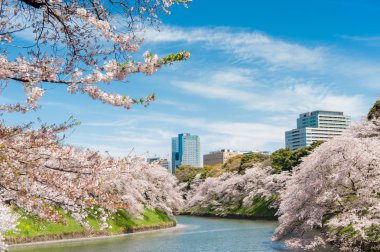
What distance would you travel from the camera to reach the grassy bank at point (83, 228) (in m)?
27.4

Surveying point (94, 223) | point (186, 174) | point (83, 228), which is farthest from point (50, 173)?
point (186, 174)

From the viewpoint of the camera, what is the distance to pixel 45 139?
791cm

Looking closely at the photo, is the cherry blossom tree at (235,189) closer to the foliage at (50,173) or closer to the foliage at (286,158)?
the foliage at (286,158)

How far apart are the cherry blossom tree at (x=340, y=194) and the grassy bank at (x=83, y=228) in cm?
1025

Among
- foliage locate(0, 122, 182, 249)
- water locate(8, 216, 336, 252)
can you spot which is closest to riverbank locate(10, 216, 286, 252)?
water locate(8, 216, 336, 252)

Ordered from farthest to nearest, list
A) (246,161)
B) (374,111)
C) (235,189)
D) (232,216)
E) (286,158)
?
1. (246,161)
2. (235,189)
3. (286,158)
4. (232,216)
5. (374,111)

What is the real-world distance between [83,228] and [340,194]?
727 inches

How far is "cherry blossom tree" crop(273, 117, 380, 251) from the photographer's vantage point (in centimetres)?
2072

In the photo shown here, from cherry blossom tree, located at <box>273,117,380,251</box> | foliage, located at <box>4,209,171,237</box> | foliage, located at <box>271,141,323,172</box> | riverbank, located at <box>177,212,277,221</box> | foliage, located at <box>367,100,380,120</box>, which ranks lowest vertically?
riverbank, located at <box>177,212,277,221</box>

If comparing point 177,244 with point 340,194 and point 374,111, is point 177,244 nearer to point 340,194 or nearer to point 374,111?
point 340,194

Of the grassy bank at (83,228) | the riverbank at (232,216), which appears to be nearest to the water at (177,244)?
the grassy bank at (83,228)

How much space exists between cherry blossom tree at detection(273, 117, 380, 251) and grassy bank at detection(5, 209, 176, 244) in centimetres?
1025

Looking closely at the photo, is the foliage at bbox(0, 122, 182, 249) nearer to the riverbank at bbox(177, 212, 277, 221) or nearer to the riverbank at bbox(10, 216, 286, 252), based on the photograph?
the riverbank at bbox(10, 216, 286, 252)

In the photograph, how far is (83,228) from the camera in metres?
31.2
